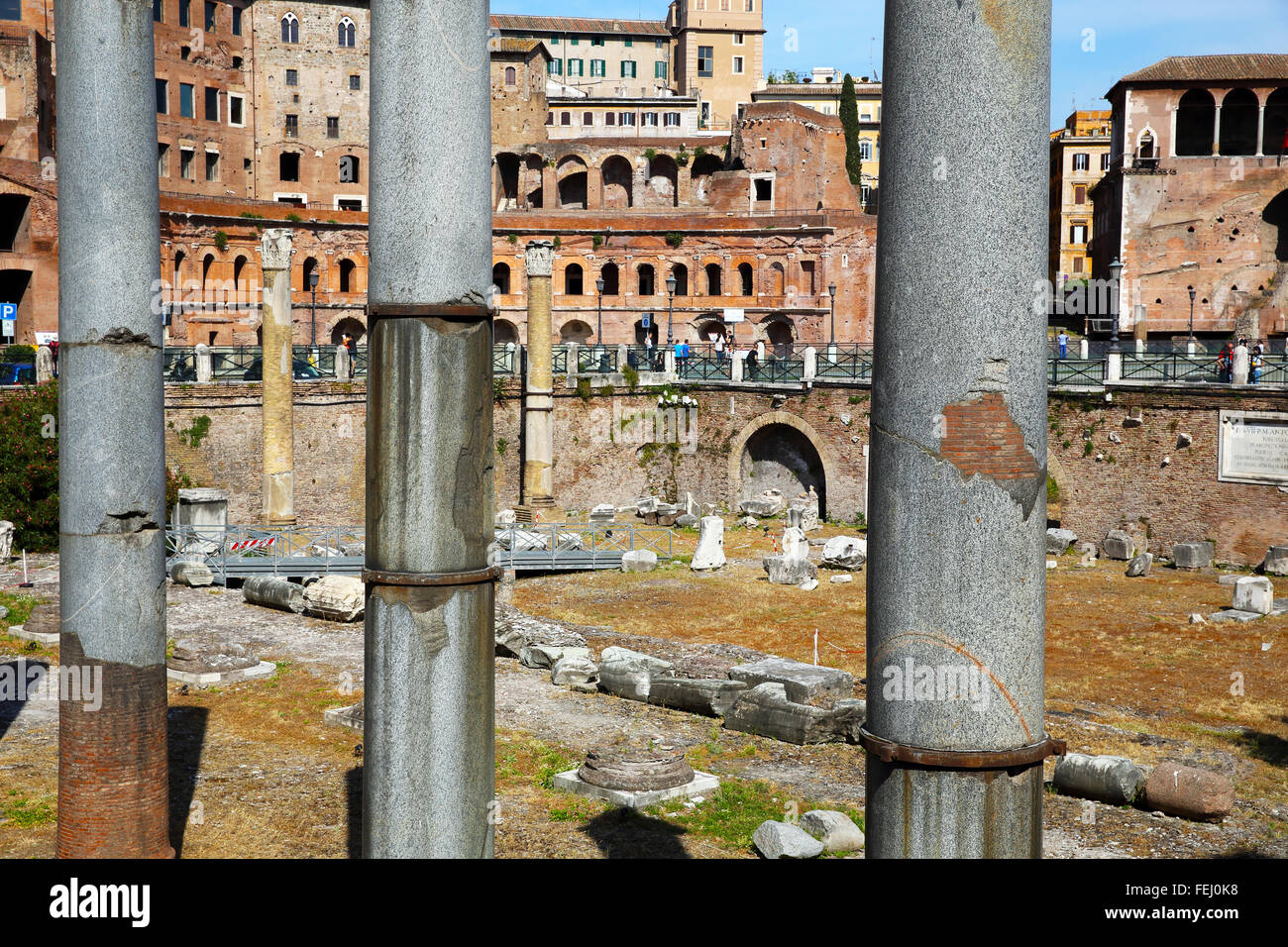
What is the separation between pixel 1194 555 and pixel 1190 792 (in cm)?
1350

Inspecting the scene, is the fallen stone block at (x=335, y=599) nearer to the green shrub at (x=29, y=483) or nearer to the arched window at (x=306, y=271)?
the green shrub at (x=29, y=483)

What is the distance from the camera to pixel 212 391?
24641mm

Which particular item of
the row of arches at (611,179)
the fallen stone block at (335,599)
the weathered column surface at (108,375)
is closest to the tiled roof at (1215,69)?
the row of arches at (611,179)

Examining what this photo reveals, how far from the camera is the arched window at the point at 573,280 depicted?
43719 millimetres

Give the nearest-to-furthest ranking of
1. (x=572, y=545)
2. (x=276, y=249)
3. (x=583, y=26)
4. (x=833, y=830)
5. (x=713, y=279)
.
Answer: (x=833, y=830) < (x=572, y=545) < (x=276, y=249) < (x=713, y=279) < (x=583, y=26)

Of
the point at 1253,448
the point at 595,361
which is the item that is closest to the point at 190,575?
the point at 595,361

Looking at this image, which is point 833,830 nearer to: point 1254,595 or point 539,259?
point 1254,595

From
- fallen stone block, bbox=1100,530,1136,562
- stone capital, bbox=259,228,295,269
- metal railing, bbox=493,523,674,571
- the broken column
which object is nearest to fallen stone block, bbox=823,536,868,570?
metal railing, bbox=493,523,674,571

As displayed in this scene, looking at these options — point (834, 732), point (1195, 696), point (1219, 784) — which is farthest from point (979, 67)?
point (1195, 696)

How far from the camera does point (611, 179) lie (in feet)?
164

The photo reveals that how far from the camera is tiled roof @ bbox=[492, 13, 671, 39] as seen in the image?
61.0m

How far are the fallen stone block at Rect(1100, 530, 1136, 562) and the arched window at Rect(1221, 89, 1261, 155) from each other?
76.9 feet

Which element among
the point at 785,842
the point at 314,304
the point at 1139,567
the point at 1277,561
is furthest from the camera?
the point at 314,304
